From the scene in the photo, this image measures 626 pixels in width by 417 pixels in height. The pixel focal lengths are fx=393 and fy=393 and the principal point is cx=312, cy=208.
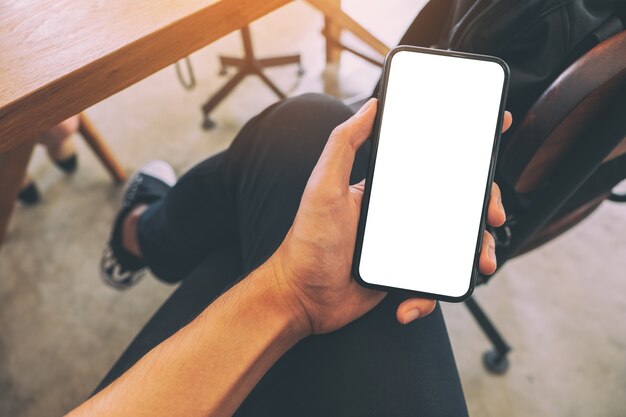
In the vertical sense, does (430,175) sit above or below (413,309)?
above

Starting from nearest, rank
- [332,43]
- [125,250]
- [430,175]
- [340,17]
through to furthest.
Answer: [430,175] → [340,17] → [125,250] → [332,43]

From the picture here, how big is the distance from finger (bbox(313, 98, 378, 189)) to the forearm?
0.14 meters

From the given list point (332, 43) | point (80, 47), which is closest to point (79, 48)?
point (80, 47)

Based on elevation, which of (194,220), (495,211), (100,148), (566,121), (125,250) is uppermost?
(566,121)

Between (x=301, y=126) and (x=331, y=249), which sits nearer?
(x=331, y=249)

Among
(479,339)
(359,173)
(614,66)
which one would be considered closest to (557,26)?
(614,66)

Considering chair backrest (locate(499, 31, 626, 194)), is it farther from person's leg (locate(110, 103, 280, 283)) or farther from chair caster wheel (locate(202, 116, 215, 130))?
chair caster wheel (locate(202, 116, 215, 130))

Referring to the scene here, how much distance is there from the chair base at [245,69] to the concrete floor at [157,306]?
3.4 inches

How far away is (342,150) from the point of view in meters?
0.45

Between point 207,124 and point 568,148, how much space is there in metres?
1.17

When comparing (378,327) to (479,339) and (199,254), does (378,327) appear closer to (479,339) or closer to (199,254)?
(199,254)

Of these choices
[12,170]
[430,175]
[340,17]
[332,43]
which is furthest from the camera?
[332,43]

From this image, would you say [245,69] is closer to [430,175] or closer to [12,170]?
[12,170]

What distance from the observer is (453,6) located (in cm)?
56
